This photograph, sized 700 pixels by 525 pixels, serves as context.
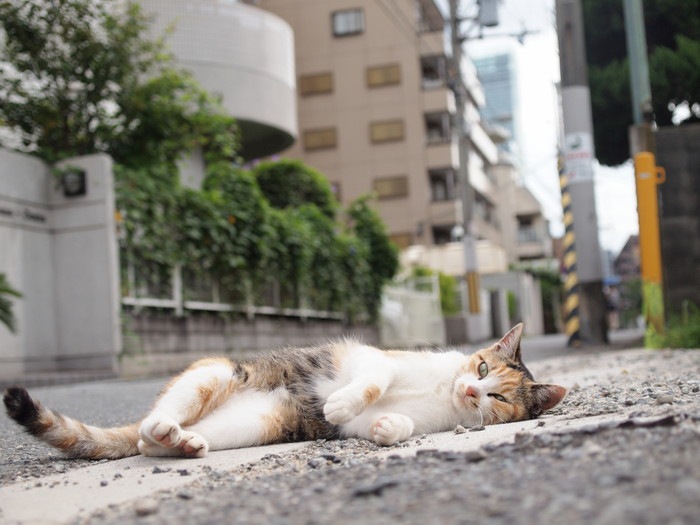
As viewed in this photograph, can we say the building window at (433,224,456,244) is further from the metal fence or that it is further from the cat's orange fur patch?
the cat's orange fur patch

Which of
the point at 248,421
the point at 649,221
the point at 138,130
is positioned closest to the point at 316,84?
the point at 138,130

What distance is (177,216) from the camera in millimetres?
11070

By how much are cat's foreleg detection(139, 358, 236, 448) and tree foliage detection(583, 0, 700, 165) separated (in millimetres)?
12580

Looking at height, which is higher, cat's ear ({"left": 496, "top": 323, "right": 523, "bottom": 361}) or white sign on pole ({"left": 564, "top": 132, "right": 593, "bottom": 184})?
white sign on pole ({"left": 564, "top": 132, "right": 593, "bottom": 184})

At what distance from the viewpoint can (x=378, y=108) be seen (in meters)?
33.8

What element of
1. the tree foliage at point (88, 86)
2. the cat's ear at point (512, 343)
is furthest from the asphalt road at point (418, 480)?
the tree foliage at point (88, 86)

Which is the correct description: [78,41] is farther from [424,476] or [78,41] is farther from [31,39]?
[424,476]

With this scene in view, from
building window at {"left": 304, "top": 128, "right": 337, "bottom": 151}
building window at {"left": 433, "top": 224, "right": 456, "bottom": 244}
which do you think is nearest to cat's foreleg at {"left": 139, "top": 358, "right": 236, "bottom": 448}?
building window at {"left": 304, "top": 128, "right": 337, "bottom": 151}

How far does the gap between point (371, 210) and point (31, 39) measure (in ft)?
30.1

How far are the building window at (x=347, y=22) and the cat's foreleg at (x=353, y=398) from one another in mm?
32521

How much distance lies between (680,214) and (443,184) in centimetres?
2522

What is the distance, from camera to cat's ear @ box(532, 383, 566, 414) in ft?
11.3

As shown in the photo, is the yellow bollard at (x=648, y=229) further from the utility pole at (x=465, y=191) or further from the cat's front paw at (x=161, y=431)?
the utility pole at (x=465, y=191)

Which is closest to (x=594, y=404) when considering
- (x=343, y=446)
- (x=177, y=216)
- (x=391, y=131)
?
(x=343, y=446)
